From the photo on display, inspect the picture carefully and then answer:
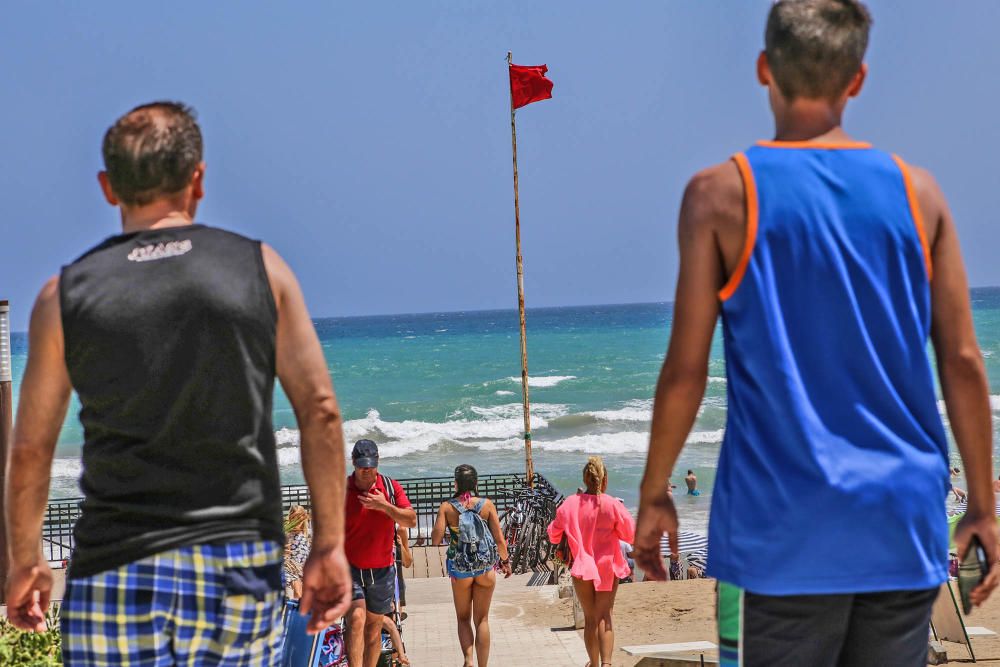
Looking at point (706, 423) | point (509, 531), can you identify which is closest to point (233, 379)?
point (509, 531)

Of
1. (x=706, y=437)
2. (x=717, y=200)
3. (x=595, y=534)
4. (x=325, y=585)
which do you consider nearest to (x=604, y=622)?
(x=595, y=534)

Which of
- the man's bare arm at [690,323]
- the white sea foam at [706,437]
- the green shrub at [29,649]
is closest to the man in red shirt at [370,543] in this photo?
the green shrub at [29,649]

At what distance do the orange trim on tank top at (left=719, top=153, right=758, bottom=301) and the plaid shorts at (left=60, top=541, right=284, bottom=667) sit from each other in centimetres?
110

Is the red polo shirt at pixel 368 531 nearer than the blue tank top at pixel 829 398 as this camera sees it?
No

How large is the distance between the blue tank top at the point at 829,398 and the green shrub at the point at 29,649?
13.2 ft

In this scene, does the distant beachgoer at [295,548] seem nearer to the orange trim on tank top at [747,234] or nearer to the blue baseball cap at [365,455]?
the blue baseball cap at [365,455]

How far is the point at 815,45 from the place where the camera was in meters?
2.42

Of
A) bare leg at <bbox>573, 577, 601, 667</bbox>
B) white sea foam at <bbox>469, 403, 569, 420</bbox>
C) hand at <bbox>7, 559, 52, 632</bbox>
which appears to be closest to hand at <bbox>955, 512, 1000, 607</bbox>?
hand at <bbox>7, 559, 52, 632</bbox>

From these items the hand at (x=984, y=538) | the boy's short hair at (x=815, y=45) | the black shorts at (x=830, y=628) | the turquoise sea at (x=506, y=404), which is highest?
the boy's short hair at (x=815, y=45)

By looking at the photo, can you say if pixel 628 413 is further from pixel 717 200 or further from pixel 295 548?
pixel 717 200

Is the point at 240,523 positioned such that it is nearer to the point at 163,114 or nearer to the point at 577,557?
the point at 163,114

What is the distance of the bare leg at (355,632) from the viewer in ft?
26.7

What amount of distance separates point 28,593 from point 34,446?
12.7 inches

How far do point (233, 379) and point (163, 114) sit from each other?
1.95 ft
